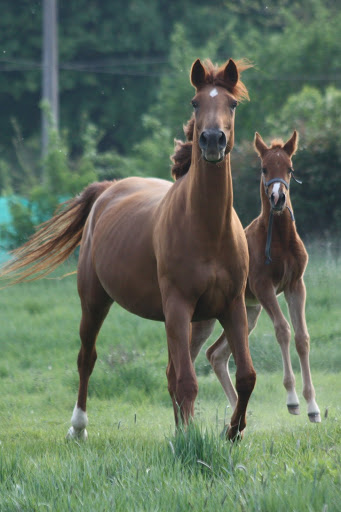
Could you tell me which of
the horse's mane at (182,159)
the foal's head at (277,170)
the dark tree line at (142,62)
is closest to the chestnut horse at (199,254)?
the horse's mane at (182,159)

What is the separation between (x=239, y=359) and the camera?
17.7 feet

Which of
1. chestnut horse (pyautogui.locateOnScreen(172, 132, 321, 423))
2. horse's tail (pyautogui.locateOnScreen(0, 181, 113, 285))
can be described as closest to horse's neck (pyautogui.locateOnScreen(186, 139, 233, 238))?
chestnut horse (pyautogui.locateOnScreen(172, 132, 321, 423))

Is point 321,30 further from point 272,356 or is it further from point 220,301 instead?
point 220,301

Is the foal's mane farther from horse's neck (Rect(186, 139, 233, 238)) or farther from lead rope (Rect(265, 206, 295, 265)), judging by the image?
lead rope (Rect(265, 206, 295, 265))

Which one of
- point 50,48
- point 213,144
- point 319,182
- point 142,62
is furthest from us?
point 142,62

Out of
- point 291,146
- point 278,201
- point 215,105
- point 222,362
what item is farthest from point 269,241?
point 215,105

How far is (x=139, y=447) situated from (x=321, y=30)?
24756 mm

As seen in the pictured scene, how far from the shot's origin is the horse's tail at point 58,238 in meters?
7.87

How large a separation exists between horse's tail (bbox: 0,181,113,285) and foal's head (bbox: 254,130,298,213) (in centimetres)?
157

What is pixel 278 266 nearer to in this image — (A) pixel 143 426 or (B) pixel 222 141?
(A) pixel 143 426

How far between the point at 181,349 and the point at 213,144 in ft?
4.22

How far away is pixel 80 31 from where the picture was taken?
34.5 m

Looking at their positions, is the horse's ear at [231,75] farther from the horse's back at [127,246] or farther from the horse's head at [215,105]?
the horse's back at [127,246]

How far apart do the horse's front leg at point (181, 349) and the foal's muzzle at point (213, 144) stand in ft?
3.18
